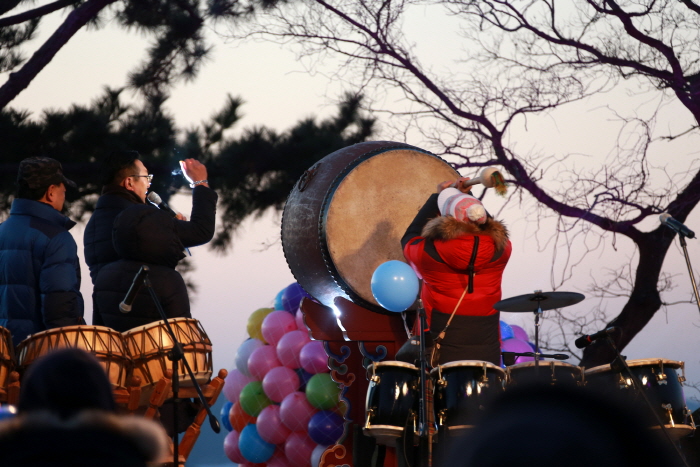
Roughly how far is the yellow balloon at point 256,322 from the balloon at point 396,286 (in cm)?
296

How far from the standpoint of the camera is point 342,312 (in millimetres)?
5160

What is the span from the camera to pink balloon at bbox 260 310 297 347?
698 cm

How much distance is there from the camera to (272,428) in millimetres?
6652

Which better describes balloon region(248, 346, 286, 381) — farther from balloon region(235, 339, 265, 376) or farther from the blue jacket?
the blue jacket

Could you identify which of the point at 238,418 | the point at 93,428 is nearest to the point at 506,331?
the point at 238,418

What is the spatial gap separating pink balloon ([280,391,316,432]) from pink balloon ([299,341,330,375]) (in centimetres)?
26

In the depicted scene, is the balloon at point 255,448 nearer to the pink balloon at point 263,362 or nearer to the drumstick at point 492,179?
the pink balloon at point 263,362

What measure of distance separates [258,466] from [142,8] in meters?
4.19

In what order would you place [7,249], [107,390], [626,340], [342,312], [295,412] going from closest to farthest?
1. [107,390]
2. [7,249]
3. [342,312]
4. [295,412]
5. [626,340]

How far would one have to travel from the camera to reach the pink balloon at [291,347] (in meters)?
6.76

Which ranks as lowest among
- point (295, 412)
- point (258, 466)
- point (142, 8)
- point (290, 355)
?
point (258, 466)

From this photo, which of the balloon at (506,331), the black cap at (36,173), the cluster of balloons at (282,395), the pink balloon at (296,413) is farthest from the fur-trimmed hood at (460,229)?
the pink balloon at (296,413)

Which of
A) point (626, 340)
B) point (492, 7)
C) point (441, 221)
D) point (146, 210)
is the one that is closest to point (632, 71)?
point (492, 7)

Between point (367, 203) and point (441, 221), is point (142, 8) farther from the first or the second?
point (441, 221)
